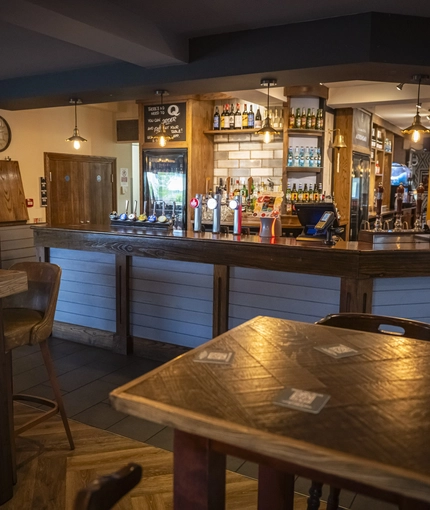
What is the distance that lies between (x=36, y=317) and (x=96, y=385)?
124 centimetres

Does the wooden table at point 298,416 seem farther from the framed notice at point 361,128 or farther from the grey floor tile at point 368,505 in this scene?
the framed notice at point 361,128

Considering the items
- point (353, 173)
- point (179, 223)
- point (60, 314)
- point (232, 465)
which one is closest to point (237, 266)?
point (232, 465)

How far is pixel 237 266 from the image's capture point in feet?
12.4

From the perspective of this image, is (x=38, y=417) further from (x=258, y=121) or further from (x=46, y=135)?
(x=46, y=135)

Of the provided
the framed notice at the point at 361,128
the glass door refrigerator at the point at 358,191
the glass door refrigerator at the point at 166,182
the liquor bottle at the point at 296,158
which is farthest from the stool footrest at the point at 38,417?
the framed notice at the point at 361,128

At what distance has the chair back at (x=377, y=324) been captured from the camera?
6.35 feet

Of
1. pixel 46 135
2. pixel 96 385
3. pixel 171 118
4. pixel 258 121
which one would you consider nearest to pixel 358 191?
pixel 258 121

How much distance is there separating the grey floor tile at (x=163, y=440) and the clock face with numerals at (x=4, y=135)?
17.0 feet

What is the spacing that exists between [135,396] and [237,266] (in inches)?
103

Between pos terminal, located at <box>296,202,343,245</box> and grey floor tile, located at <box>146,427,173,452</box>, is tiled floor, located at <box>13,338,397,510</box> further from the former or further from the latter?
pos terminal, located at <box>296,202,343,245</box>

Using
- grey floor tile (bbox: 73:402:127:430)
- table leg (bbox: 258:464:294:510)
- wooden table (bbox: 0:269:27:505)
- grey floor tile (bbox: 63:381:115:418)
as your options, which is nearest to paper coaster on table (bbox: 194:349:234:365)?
table leg (bbox: 258:464:294:510)

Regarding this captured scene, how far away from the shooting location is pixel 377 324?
2037mm

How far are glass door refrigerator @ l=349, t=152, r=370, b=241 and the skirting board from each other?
14.9 ft

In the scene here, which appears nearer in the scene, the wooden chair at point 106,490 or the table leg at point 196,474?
the wooden chair at point 106,490
